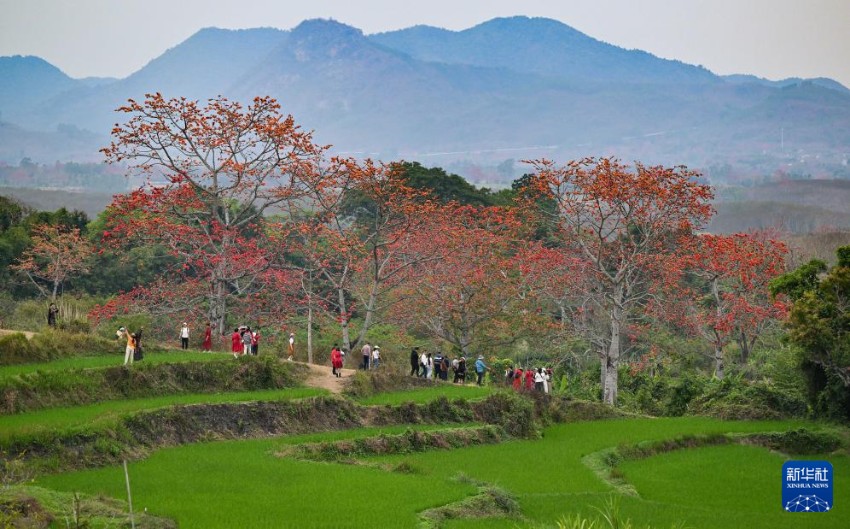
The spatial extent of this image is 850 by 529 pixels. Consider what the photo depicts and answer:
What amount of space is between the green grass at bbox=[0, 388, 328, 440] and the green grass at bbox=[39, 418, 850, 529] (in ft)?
4.66

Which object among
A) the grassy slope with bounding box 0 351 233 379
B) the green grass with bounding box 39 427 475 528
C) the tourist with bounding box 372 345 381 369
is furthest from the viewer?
the tourist with bounding box 372 345 381 369

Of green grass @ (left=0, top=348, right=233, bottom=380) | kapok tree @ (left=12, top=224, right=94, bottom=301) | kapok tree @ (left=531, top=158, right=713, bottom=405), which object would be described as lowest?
green grass @ (left=0, top=348, right=233, bottom=380)

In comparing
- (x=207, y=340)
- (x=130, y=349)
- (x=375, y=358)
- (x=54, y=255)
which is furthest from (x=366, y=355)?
(x=54, y=255)

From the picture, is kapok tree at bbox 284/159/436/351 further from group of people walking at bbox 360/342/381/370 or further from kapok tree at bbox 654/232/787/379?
kapok tree at bbox 654/232/787/379

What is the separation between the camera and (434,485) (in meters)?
23.0

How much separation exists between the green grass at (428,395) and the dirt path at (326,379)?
34.7 inches

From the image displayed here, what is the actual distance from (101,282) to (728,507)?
38544mm

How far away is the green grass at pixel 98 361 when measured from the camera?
2681 cm

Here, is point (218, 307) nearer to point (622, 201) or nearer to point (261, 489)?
point (622, 201)

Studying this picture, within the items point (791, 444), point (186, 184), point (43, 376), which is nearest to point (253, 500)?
point (43, 376)

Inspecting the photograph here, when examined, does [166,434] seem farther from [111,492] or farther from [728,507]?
[728,507]

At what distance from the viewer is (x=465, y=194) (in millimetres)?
67625

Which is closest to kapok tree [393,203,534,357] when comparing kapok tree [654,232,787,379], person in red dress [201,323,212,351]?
kapok tree [654,232,787,379]

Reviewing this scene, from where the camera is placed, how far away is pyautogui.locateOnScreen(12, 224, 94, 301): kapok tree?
47844 millimetres
